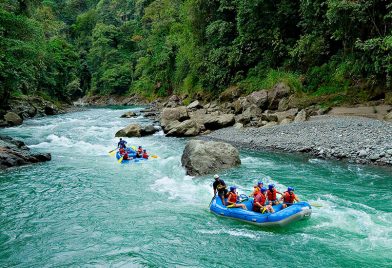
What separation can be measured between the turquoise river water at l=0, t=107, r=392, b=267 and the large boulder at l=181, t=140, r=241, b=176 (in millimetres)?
485

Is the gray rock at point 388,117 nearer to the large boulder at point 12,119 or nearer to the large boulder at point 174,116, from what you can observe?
the large boulder at point 174,116

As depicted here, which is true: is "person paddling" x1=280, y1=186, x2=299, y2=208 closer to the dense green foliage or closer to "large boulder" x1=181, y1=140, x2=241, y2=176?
"large boulder" x1=181, y1=140, x2=241, y2=176

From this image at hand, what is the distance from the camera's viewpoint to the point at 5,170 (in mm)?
15008

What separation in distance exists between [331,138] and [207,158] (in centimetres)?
602

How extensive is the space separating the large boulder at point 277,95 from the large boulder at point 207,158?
8.99m

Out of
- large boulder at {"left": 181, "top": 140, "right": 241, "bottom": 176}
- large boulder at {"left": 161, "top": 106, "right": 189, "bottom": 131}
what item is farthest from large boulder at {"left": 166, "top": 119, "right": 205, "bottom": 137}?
large boulder at {"left": 181, "top": 140, "right": 241, "bottom": 176}

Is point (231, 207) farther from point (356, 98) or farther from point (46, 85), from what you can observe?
point (46, 85)

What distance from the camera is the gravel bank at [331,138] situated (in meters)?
14.1

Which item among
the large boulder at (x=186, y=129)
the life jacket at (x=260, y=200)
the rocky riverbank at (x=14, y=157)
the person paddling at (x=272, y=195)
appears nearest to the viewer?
the life jacket at (x=260, y=200)

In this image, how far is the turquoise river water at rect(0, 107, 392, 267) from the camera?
785cm

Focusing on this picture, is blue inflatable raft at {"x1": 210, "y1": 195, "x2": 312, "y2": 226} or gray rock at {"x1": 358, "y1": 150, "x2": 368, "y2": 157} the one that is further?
gray rock at {"x1": 358, "y1": 150, "x2": 368, "y2": 157}

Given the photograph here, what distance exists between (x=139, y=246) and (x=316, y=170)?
26.9 feet

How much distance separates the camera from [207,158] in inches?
575

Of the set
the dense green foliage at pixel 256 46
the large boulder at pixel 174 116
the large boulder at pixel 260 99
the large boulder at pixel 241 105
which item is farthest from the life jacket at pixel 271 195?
the large boulder at pixel 174 116
